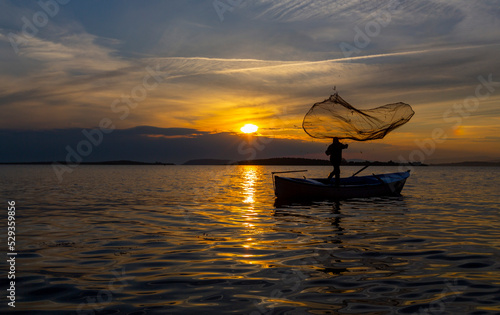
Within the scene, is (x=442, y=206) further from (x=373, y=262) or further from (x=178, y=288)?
(x=178, y=288)

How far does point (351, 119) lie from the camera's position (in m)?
19.1

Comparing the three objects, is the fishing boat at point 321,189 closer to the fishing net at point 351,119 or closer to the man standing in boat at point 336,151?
the man standing in boat at point 336,151

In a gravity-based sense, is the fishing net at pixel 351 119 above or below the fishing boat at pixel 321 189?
above

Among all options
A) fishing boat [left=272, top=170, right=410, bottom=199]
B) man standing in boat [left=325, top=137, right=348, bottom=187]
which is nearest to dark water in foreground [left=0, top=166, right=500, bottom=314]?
fishing boat [left=272, top=170, right=410, bottom=199]

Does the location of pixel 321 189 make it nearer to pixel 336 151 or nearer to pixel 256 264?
pixel 336 151

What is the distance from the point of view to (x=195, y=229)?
1327cm

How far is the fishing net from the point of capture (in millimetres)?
17991

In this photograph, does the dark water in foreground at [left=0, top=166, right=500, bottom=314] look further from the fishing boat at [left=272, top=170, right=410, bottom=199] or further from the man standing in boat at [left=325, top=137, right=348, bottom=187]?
the man standing in boat at [left=325, top=137, right=348, bottom=187]

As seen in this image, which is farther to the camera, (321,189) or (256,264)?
(321,189)

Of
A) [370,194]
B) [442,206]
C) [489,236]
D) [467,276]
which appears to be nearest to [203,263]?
[467,276]

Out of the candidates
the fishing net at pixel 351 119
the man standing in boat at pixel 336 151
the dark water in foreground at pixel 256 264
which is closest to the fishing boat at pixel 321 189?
the man standing in boat at pixel 336 151

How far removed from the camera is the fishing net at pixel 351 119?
17991 mm

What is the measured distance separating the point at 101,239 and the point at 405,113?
546 inches

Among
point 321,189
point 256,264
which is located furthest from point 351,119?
point 256,264
